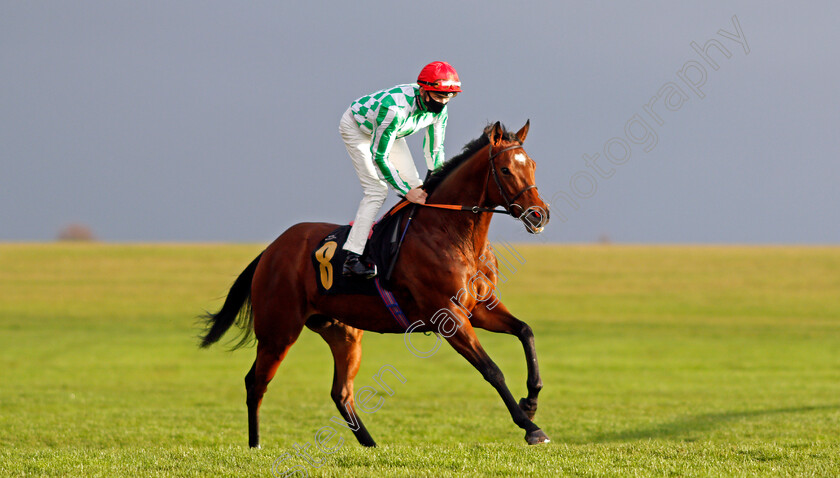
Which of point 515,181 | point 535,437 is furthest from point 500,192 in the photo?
point 535,437

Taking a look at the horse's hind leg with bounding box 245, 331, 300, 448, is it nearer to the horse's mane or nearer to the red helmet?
the horse's mane

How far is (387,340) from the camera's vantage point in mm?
28953

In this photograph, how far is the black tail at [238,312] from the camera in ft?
28.2

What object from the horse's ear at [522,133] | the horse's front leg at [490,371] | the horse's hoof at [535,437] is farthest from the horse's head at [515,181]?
the horse's hoof at [535,437]

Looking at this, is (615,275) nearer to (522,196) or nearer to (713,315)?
(713,315)

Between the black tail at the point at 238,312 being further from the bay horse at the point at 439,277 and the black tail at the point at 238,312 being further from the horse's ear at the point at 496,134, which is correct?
the horse's ear at the point at 496,134

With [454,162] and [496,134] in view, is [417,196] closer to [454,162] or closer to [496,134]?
[454,162]

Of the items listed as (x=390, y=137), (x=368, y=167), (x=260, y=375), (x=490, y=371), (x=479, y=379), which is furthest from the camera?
(x=479, y=379)

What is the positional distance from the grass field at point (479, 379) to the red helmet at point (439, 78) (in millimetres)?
2898

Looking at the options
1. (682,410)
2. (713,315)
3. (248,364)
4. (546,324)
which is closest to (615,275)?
A: (713,315)

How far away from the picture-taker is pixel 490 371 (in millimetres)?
6254

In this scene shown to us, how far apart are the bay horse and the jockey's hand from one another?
0.09 m

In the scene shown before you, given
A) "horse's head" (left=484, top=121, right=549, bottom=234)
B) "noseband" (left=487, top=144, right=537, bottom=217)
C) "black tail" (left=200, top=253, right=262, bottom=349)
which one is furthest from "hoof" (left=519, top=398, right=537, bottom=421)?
"black tail" (left=200, top=253, right=262, bottom=349)

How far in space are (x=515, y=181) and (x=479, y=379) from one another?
14790mm
